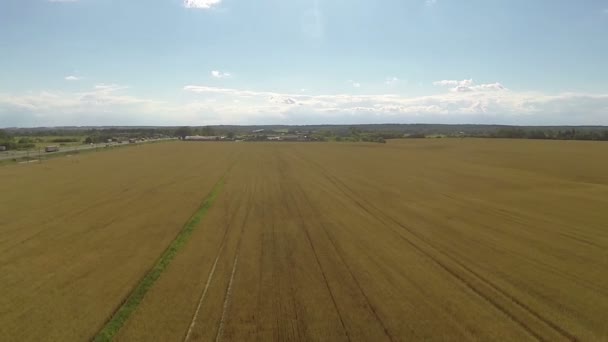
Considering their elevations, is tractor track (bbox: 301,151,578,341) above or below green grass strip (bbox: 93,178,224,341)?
below

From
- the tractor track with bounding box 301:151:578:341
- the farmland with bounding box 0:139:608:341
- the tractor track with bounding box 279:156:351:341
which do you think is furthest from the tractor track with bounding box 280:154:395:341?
the tractor track with bounding box 301:151:578:341

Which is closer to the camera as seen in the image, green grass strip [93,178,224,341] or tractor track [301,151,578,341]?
green grass strip [93,178,224,341]

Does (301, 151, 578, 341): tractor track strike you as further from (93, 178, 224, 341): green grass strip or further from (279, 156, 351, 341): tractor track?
(93, 178, 224, 341): green grass strip

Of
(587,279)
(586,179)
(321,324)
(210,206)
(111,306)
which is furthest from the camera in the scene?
(586,179)

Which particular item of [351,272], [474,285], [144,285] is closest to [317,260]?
[351,272]

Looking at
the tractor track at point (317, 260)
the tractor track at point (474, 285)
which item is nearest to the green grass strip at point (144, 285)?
the tractor track at point (317, 260)

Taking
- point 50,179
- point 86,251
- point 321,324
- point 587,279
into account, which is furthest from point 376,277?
point 50,179

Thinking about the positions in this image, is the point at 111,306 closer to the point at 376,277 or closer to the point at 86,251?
the point at 86,251
